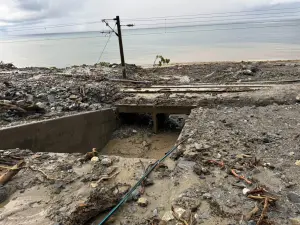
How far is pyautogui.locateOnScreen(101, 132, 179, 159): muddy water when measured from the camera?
8594 millimetres

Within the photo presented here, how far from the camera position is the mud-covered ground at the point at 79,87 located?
8.08 m

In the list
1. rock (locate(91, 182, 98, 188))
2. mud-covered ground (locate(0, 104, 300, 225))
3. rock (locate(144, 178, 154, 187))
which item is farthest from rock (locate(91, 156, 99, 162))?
→ rock (locate(144, 178, 154, 187))

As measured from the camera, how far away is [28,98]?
8727mm

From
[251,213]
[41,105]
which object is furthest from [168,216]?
[41,105]

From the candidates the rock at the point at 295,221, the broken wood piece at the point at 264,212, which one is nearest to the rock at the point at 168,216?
the broken wood piece at the point at 264,212

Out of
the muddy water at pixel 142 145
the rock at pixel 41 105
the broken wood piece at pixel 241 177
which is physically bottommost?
the muddy water at pixel 142 145

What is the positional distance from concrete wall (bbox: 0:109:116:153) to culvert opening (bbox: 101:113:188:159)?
0.37 meters

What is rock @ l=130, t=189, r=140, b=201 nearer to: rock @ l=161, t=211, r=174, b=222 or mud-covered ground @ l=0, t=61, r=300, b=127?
rock @ l=161, t=211, r=174, b=222

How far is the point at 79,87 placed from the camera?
980 centimetres

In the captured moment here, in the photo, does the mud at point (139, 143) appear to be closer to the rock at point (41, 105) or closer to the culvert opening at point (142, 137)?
the culvert opening at point (142, 137)

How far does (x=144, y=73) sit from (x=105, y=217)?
10502 millimetres

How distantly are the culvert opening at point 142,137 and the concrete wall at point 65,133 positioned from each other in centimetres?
37

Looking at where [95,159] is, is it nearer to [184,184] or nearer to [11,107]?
[184,184]

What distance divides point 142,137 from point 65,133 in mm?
2668
